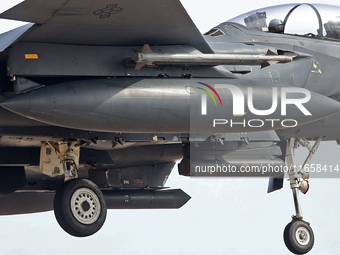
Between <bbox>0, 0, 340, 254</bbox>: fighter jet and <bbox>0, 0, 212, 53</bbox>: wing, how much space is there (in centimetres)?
3

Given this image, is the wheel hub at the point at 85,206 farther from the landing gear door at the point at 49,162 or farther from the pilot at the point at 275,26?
the pilot at the point at 275,26

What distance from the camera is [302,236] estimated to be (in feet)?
41.7

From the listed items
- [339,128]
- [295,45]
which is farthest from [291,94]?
[339,128]

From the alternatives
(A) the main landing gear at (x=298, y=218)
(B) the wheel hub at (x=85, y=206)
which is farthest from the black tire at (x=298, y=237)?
(B) the wheel hub at (x=85, y=206)

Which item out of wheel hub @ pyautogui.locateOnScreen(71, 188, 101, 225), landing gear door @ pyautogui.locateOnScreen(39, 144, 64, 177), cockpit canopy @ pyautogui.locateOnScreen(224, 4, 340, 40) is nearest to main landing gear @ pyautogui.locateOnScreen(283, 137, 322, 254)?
cockpit canopy @ pyautogui.locateOnScreen(224, 4, 340, 40)

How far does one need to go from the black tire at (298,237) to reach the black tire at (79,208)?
442cm

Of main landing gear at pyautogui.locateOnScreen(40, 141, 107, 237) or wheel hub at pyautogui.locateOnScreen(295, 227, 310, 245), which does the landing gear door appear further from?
wheel hub at pyautogui.locateOnScreen(295, 227, 310, 245)

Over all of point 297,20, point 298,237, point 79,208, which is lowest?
point 298,237

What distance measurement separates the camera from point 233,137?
1134 cm

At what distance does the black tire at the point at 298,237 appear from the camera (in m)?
12.6

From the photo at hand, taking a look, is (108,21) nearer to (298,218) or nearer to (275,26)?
(275,26)

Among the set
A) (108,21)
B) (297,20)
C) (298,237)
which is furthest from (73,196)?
(297,20)

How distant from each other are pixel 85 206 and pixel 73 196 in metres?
0.27

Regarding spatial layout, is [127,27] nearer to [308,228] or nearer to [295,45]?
[295,45]
